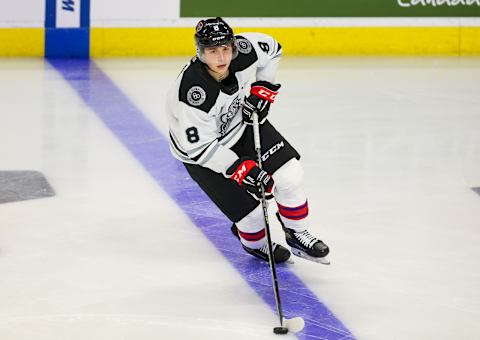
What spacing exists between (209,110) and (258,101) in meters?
0.29

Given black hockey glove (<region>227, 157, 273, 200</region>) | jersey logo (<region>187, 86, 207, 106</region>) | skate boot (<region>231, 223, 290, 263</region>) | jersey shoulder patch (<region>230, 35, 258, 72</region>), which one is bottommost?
skate boot (<region>231, 223, 290, 263</region>)

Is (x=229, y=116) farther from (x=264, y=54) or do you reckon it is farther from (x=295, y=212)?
(x=295, y=212)

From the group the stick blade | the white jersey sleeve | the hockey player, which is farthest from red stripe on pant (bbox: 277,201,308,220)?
the stick blade

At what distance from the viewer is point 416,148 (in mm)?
5961

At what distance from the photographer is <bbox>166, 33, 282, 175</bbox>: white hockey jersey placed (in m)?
3.81

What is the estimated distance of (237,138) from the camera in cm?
414

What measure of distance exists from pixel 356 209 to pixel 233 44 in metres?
1.28

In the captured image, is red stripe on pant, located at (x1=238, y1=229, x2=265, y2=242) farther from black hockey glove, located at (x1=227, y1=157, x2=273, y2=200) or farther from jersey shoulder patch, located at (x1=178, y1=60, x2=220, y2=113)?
jersey shoulder patch, located at (x1=178, y1=60, x2=220, y2=113)

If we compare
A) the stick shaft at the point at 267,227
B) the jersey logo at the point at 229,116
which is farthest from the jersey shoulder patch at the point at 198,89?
the stick shaft at the point at 267,227

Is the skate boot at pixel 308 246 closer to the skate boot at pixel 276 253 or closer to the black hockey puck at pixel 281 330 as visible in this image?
the skate boot at pixel 276 253

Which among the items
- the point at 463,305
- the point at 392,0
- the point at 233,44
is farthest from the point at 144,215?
the point at 392,0

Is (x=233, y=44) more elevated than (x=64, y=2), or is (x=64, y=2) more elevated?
(x=233, y=44)

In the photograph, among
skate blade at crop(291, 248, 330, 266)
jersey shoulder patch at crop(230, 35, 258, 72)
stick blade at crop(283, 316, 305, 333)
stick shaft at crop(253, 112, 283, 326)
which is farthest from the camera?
skate blade at crop(291, 248, 330, 266)

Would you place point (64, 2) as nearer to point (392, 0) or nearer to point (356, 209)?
point (392, 0)
